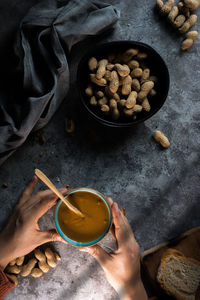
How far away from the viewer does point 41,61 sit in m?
0.88

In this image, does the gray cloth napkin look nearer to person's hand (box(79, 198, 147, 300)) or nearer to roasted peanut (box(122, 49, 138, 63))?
roasted peanut (box(122, 49, 138, 63))

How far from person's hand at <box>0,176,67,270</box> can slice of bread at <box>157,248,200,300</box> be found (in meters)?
0.35

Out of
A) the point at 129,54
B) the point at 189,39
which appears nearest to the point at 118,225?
the point at 129,54

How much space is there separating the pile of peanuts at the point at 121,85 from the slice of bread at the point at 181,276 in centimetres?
47

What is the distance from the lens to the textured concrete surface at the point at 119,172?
936 millimetres

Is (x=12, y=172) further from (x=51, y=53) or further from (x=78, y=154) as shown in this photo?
(x=51, y=53)

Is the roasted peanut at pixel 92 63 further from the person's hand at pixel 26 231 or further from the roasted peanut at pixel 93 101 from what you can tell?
the person's hand at pixel 26 231

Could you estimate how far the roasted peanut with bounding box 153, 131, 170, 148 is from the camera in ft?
3.09

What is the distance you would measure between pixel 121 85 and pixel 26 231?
542 millimetres

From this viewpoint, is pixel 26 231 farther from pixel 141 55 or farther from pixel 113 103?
pixel 141 55

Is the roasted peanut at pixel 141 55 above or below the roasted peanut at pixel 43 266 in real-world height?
above

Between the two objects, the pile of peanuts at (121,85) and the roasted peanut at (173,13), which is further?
the roasted peanut at (173,13)

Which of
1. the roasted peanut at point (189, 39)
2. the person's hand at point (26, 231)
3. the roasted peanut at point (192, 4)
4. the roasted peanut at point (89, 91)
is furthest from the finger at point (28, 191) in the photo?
the roasted peanut at point (192, 4)

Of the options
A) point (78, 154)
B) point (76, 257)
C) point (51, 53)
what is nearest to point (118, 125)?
point (78, 154)
